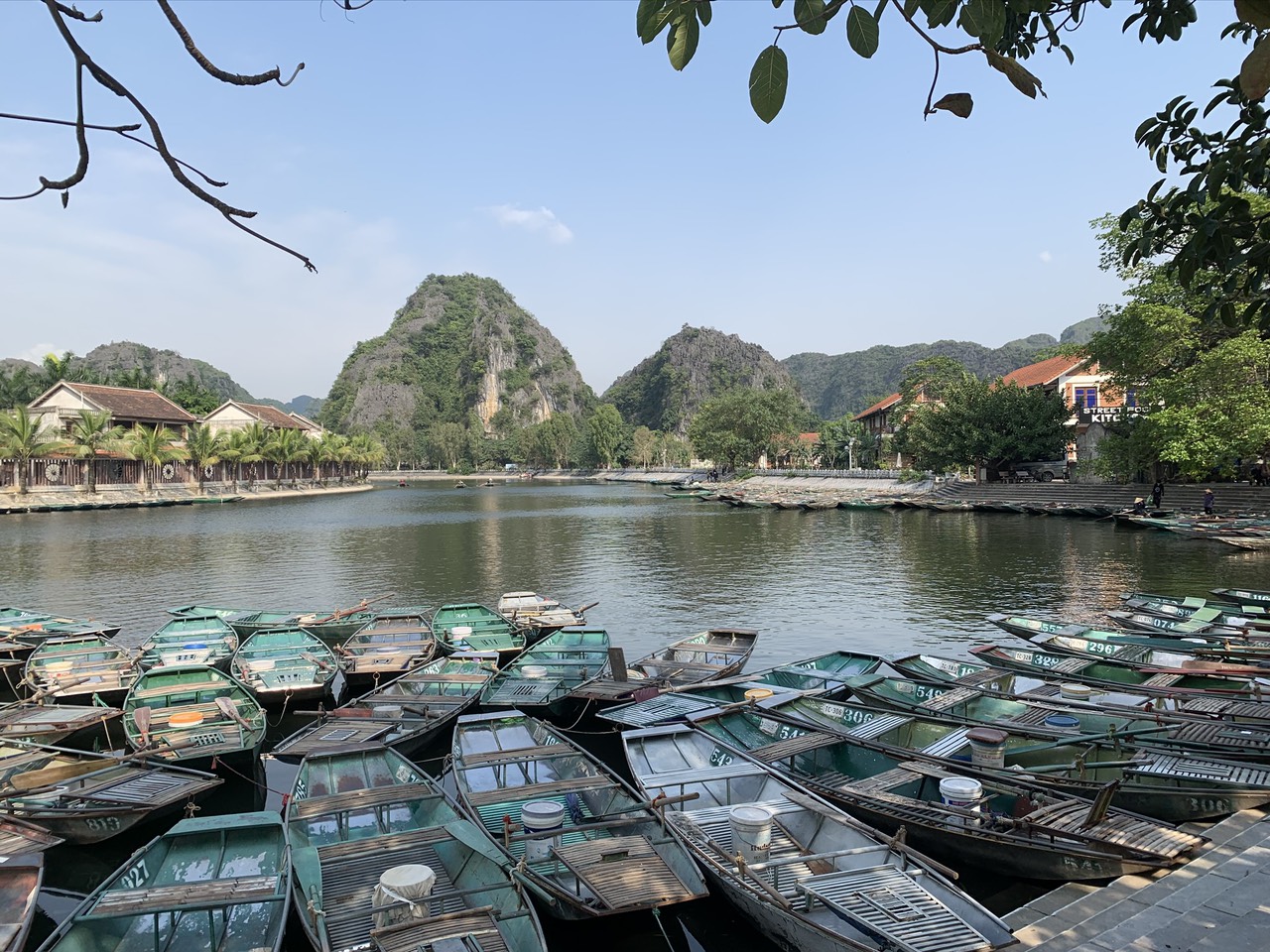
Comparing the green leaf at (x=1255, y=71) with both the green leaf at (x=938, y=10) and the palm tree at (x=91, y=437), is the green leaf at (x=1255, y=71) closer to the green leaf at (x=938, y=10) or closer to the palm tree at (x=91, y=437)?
the green leaf at (x=938, y=10)

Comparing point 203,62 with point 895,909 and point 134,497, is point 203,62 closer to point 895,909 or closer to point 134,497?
point 895,909

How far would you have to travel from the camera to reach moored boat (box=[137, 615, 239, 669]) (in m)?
Answer: 16.3

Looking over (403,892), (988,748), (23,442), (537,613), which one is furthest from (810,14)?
(23,442)

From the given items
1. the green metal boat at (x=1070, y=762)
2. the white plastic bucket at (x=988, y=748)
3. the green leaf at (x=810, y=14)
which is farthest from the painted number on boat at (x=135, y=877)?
the white plastic bucket at (x=988, y=748)

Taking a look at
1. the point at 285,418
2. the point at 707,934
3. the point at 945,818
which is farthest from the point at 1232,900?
the point at 285,418

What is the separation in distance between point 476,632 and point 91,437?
62577mm

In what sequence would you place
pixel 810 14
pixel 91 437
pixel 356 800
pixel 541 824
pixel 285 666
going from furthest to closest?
pixel 91 437
pixel 285 666
pixel 356 800
pixel 541 824
pixel 810 14

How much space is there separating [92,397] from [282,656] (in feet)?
227

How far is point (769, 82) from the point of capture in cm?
220

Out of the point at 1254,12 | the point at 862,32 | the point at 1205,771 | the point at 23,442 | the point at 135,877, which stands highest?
the point at 23,442

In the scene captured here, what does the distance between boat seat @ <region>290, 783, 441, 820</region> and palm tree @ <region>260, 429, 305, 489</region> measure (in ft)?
277

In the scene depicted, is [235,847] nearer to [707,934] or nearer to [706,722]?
[707,934]

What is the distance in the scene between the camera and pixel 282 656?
16.2m

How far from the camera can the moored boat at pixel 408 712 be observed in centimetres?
1134
